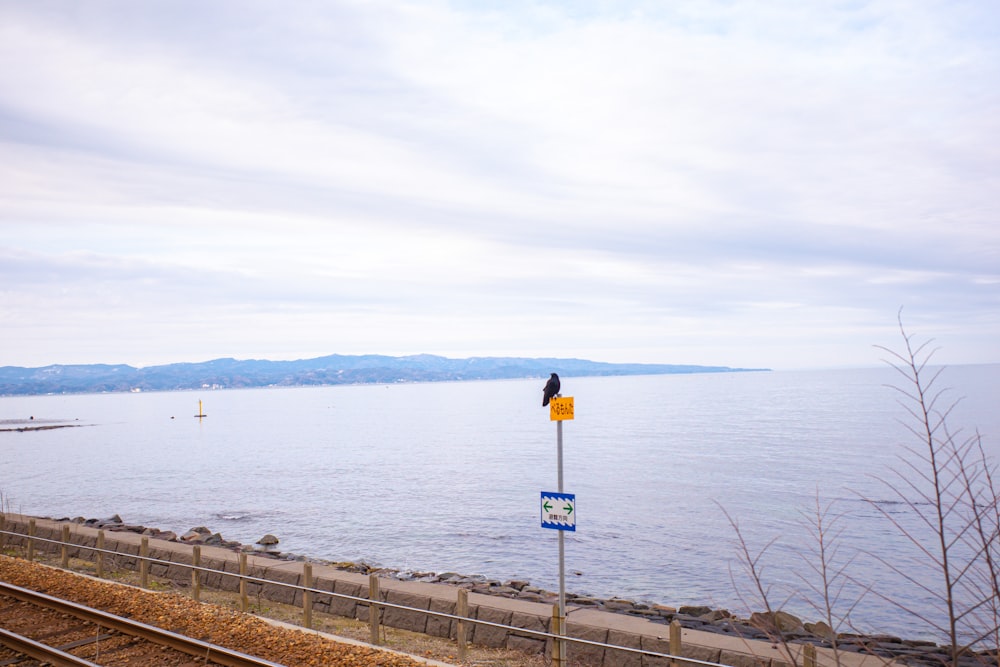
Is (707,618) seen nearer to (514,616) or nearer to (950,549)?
(514,616)

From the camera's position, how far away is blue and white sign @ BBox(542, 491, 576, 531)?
8797mm

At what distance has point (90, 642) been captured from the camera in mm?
11547

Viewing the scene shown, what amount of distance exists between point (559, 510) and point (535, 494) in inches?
1517

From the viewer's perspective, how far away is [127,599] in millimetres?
14438

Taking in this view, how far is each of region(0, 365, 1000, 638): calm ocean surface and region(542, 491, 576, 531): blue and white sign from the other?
1.82 meters

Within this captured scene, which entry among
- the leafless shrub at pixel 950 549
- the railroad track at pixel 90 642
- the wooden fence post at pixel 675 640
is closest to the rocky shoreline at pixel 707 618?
the leafless shrub at pixel 950 549

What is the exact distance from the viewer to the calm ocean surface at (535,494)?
28.8 meters

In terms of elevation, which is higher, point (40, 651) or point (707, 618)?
point (40, 651)

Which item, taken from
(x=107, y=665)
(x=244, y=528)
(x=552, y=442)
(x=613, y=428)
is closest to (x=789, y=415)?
(x=613, y=428)

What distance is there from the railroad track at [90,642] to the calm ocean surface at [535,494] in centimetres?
744

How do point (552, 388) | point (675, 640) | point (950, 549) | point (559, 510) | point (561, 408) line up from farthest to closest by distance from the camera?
point (950, 549) < point (675, 640) < point (552, 388) < point (559, 510) < point (561, 408)

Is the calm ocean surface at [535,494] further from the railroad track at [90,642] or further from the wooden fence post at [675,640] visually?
the railroad track at [90,642]

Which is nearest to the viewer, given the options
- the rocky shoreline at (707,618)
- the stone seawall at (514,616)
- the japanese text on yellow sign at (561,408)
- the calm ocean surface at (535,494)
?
the japanese text on yellow sign at (561,408)

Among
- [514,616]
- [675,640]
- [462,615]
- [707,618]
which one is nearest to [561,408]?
[675,640]
